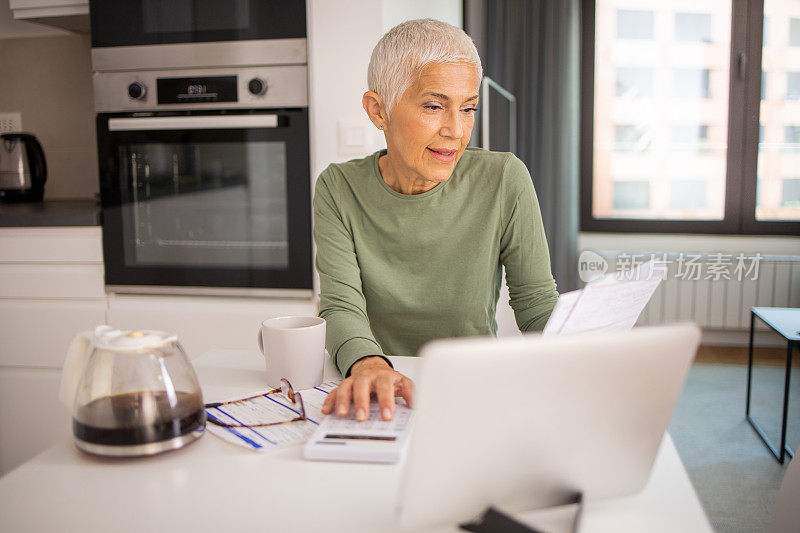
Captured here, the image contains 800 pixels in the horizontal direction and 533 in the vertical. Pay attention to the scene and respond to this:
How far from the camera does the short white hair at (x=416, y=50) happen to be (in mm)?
1238

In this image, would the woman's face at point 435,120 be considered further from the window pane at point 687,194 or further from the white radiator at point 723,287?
the window pane at point 687,194

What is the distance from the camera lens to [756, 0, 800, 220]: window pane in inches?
154

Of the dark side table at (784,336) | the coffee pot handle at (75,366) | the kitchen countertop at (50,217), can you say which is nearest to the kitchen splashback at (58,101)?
the kitchen countertop at (50,217)

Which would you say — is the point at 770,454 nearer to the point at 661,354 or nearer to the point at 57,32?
the point at 661,354

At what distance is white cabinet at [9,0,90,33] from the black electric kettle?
1.47ft

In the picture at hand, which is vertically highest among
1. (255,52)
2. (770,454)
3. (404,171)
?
(255,52)

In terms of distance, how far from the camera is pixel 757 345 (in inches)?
161

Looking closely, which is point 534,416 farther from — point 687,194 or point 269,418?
point 687,194

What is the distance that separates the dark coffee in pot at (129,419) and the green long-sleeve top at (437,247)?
633mm

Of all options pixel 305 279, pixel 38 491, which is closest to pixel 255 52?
pixel 305 279

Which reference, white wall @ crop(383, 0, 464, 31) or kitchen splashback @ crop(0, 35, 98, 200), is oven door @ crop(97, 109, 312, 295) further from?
kitchen splashback @ crop(0, 35, 98, 200)

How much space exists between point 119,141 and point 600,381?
2.15m

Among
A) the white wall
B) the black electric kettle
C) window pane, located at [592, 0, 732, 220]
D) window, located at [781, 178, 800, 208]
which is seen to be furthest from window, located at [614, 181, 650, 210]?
the black electric kettle

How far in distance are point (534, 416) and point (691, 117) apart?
406 cm
